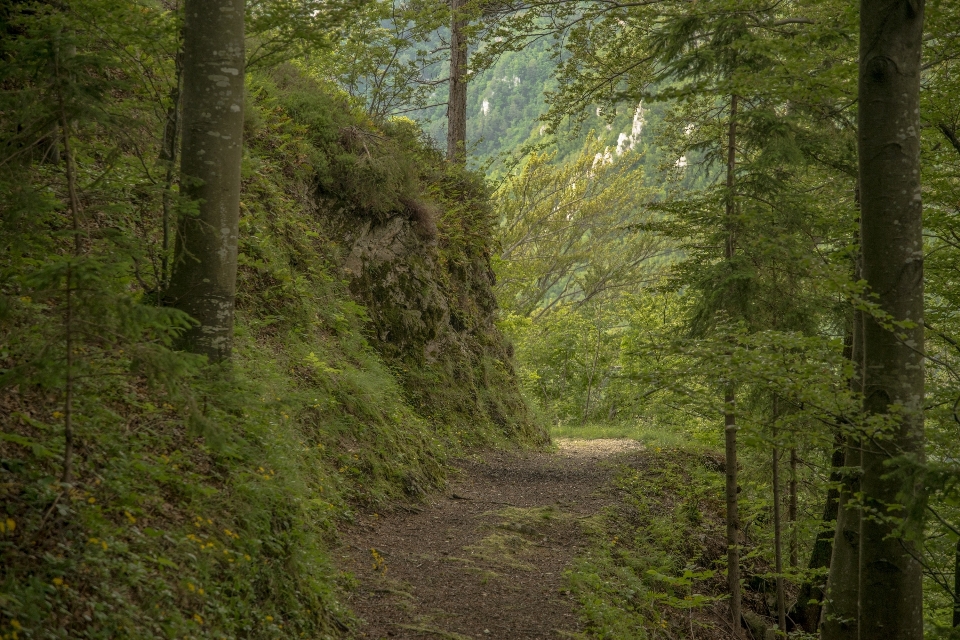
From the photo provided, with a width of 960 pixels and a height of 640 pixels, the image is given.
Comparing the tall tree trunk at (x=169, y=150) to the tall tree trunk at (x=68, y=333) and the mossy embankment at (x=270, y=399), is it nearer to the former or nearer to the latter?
the mossy embankment at (x=270, y=399)

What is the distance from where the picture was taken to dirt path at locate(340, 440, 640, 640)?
549 centimetres

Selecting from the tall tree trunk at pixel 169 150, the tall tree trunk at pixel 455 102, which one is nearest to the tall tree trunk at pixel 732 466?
the tall tree trunk at pixel 169 150

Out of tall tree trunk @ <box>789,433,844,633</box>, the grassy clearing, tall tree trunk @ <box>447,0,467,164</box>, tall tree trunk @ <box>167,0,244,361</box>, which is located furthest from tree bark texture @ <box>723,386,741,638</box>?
tall tree trunk @ <box>447,0,467,164</box>

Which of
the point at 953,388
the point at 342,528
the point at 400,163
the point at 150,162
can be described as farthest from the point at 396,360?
the point at 953,388

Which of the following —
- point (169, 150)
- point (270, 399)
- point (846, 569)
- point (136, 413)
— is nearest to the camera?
point (136, 413)

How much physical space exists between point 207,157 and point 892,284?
4785 millimetres

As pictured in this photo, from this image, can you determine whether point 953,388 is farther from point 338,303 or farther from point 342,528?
point 338,303

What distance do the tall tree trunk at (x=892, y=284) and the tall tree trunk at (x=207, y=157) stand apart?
444 centimetres

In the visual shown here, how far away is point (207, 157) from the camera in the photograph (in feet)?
16.6

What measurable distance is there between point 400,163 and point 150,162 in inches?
238

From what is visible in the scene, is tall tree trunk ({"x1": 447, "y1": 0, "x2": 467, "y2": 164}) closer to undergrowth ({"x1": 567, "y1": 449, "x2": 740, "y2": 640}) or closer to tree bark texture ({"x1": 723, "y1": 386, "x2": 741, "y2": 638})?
undergrowth ({"x1": 567, "y1": 449, "x2": 740, "y2": 640})

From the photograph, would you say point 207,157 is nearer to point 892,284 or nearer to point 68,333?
point 68,333

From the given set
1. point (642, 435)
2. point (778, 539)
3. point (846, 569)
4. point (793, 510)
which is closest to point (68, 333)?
point (846, 569)

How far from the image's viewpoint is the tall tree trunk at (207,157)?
503 cm
